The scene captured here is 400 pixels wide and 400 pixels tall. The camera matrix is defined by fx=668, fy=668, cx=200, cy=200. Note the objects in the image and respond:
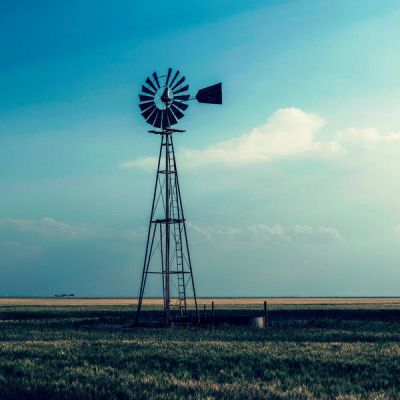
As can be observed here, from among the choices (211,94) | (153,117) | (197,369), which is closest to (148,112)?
(153,117)

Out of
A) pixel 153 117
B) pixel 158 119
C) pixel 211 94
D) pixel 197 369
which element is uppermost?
pixel 211 94

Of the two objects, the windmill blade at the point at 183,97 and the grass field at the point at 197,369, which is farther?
the windmill blade at the point at 183,97

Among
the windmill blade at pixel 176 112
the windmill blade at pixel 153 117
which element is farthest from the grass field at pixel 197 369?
the windmill blade at pixel 176 112

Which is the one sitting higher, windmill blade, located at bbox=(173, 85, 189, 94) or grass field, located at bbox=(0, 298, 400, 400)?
windmill blade, located at bbox=(173, 85, 189, 94)

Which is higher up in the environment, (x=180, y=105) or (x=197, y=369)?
(x=180, y=105)

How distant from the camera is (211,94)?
42219 millimetres

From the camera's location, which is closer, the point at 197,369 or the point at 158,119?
the point at 197,369

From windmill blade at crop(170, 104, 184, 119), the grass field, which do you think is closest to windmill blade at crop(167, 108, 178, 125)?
windmill blade at crop(170, 104, 184, 119)

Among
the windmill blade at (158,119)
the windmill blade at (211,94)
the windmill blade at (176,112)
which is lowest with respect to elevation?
the windmill blade at (158,119)

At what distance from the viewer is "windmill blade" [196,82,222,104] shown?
41812 millimetres

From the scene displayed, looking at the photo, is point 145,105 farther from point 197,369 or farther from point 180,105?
point 197,369

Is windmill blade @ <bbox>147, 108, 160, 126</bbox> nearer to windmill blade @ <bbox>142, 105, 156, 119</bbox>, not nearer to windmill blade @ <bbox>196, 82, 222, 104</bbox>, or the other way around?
windmill blade @ <bbox>142, 105, 156, 119</bbox>

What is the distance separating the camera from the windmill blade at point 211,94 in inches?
1646

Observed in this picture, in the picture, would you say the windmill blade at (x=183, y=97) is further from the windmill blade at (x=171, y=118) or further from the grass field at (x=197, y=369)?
the grass field at (x=197, y=369)
